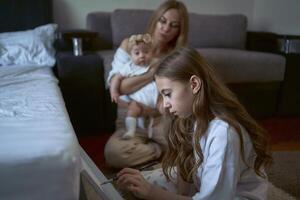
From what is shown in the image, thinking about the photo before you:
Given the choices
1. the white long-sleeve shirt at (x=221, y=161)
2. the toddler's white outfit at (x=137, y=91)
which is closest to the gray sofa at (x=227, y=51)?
the toddler's white outfit at (x=137, y=91)

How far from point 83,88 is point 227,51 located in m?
1.08

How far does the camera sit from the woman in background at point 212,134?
0.82 meters

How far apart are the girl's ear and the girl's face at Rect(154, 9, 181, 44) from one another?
2.72ft

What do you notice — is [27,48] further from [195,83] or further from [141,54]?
[195,83]

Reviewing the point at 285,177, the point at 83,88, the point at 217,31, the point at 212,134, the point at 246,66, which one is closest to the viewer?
the point at 212,134

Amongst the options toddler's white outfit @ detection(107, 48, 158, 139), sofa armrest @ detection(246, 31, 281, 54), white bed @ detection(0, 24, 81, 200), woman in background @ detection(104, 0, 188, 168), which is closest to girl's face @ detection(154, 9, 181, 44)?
woman in background @ detection(104, 0, 188, 168)

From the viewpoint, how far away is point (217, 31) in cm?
265

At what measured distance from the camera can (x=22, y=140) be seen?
30.7 inches

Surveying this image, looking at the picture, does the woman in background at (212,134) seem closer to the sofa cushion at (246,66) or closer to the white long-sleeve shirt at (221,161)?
the white long-sleeve shirt at (221,161)

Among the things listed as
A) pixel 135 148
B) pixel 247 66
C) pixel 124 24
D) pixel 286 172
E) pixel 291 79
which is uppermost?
→ pixel 124 24

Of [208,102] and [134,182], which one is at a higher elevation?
[208,102]

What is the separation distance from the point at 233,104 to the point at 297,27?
7.38ft

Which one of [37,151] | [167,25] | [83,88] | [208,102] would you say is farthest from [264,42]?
[37,151]

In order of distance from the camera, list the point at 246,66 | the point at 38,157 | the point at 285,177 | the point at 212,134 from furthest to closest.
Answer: the point at 246,66 → the point at 285,177 → the point at 212,134 → the point at 38,157
